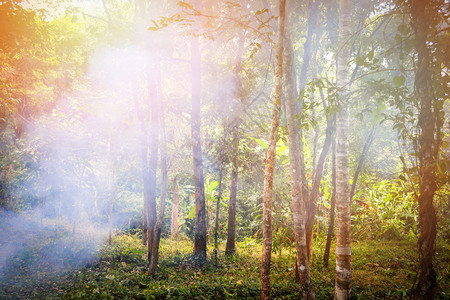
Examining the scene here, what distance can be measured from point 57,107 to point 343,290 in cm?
2161

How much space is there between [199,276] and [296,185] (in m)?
4.92

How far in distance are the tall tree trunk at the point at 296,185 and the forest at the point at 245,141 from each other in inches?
1.2

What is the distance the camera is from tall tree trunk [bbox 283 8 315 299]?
4535 mm

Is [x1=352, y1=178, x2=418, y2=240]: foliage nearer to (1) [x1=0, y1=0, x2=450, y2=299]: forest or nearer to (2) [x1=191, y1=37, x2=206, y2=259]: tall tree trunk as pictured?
(1) [x1=0, y1=0, x2=450, y2=299]: forest

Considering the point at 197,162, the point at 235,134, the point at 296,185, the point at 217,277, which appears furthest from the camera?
the point at 197,162

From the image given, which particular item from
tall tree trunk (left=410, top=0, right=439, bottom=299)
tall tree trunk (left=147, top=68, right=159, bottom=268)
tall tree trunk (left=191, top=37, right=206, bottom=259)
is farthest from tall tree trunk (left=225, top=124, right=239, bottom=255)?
tall tree trunk (left=410, top=0, right=439, bottom=299)

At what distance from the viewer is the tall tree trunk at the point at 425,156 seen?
279 centimetres

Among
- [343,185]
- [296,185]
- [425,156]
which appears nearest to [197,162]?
[296,185]

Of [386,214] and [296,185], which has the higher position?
[296,185]

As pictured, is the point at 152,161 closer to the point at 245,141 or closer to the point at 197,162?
the point at 197,162

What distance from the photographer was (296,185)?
16.5ft

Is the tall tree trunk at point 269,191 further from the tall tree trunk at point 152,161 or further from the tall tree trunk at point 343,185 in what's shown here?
the tall tree trunk at point 152,161

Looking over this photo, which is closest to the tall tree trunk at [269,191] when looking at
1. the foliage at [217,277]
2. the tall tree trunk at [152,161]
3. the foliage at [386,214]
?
the foliage at [217,277]

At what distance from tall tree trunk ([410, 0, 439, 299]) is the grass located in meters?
1.98
